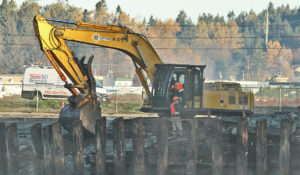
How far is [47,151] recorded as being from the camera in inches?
628

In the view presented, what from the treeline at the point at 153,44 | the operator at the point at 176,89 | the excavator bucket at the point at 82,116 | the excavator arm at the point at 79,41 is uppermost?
the treeline at the point at 153,44

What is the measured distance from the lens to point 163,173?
624 inches

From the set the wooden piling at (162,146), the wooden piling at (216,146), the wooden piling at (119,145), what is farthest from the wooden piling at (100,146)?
the wooden piling at (216,146)

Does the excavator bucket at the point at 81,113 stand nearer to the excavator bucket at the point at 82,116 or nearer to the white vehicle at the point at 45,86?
the excavator bucket at the point at 82,116

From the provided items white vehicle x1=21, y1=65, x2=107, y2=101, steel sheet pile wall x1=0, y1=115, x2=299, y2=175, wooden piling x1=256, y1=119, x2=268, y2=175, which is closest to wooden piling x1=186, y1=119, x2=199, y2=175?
steel sheet pile wall x1=0, y1=115, x2=299, y2=175

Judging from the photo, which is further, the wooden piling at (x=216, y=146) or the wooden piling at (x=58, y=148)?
the wooden piling at (x=58, y=148)

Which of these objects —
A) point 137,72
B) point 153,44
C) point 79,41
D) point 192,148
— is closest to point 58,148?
point 192,148

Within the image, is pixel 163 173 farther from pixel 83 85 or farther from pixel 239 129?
pixel 83 85

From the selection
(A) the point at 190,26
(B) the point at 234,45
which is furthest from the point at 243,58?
(A) the point at 190,26

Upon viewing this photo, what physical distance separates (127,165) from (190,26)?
184 metres

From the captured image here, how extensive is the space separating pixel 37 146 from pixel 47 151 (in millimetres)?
701

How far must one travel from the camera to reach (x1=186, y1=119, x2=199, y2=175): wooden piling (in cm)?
1555

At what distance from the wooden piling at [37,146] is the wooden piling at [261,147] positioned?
645 centimetres

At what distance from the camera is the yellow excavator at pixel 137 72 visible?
19.4 meters
